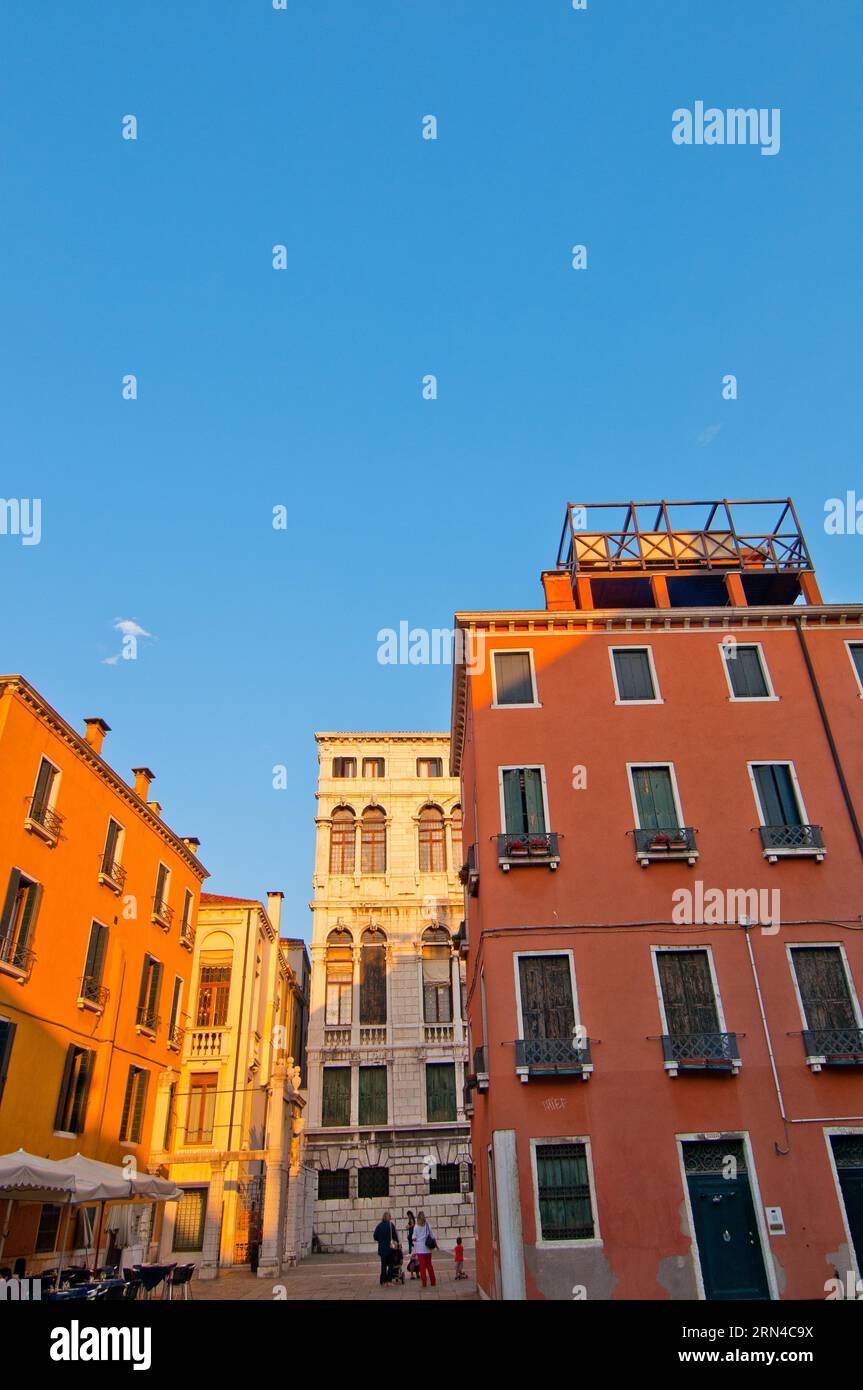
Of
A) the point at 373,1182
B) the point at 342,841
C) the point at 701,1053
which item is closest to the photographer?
the point at 701,1053

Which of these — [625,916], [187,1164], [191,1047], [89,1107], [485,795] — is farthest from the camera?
[191,1047]

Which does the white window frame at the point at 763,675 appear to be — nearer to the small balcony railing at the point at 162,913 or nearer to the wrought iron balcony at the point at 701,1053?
the wrought iron balcony at the point at 701,1053

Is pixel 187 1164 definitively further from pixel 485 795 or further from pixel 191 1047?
pixel 485 795

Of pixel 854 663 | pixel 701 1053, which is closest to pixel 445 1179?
pixel 701 1053

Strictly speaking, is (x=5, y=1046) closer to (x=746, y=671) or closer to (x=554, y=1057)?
(x=554, y=1057)

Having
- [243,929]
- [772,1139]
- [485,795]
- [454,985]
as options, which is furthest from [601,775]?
[454,985]

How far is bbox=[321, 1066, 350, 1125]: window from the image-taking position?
1479 inches

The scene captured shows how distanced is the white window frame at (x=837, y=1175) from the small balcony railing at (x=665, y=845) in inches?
236

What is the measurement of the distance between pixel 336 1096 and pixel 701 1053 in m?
24.3

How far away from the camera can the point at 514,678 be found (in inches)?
910

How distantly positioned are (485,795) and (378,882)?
22255mm

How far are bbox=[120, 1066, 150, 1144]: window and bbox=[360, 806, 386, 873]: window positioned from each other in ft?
55.0
